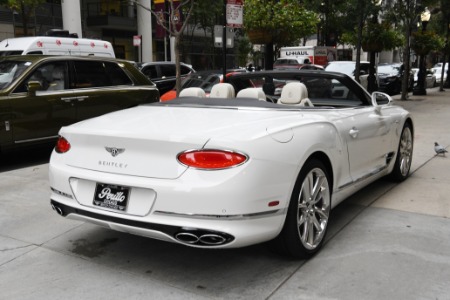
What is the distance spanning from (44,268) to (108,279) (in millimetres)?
568

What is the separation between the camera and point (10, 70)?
24.1ft

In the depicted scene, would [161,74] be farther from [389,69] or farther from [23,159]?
[389,69]

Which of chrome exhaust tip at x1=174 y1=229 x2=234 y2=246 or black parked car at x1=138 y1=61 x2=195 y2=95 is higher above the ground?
black parked car at x1=138 y1=61 x2=195 y2=95

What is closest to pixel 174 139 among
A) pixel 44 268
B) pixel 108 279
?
pixel 108 279

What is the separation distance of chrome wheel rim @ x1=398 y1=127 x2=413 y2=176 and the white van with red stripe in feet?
28.3

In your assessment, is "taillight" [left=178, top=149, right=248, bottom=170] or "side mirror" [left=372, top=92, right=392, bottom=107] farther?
"side mirror" [left=372, top=92, right=392, bottom=107]

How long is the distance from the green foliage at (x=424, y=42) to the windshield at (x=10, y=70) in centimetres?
1864

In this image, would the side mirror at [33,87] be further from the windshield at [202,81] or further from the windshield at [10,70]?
the windshield at [202,81]

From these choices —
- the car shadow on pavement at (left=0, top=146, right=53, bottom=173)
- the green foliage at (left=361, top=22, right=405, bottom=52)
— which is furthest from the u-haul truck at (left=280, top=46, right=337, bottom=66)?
the car shadow on pavement at (left=0, top=146, right=53, bottom=173)

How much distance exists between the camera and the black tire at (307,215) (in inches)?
132

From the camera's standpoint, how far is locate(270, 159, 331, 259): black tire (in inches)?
132

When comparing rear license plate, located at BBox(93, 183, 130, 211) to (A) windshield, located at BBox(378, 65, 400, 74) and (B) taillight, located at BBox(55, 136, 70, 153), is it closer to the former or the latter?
(B) taillight, located at BBox(55, 136, 70, 153)

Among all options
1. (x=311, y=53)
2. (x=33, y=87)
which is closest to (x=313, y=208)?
(x=33, y=87)

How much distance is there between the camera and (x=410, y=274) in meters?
3.34
